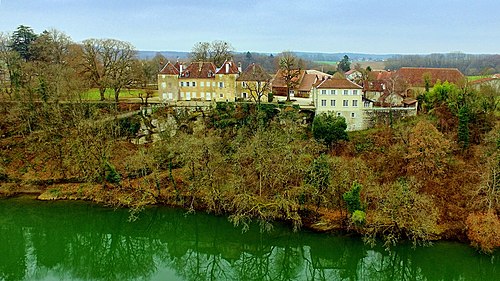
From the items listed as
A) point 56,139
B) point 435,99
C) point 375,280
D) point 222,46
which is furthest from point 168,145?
point 222,46

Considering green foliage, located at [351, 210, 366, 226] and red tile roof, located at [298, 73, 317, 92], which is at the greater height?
red tile roof, located at [298, 73, 317, 92]

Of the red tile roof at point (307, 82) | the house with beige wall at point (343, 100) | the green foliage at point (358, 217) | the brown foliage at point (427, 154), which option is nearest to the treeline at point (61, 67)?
the red tile roof at point (307, 82)

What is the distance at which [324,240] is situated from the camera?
79.6ft

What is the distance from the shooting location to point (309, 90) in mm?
43156

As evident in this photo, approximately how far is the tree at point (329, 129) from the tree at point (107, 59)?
762 inches

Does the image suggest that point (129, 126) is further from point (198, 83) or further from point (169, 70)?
point (198, 83)

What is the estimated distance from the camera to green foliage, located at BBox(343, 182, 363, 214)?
22891 millimetres

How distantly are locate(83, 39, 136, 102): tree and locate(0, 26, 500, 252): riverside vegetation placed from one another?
1.45 ft

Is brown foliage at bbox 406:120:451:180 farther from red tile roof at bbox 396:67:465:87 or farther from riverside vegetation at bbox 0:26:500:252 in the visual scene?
red tile roof at bbox 396:67:465:87

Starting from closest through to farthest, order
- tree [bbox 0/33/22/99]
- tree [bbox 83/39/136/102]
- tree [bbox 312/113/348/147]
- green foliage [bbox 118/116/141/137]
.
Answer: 1. tree [bbox 312/113/348/147]
2. green foliage [bbox 118/116/141/137]
3. tree [bbox 0/33/22/99]
4. tree [bbox 83/39/136/102]

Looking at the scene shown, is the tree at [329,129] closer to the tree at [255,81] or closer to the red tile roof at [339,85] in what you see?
the red tile roof at [339,85]

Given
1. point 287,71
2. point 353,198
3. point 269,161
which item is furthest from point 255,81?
point 353,198

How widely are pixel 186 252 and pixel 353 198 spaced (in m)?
10.3

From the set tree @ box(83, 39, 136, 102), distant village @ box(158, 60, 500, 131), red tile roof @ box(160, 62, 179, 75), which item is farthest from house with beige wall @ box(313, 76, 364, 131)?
tree @ box(83, 39, 136, 102)
